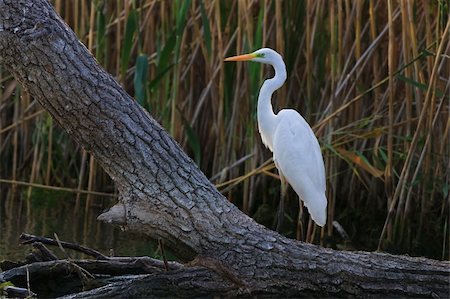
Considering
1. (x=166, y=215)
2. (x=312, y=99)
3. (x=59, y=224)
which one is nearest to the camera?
(x=166, y=215)

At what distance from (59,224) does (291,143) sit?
1.92 meters

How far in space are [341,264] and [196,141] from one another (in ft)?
8.24

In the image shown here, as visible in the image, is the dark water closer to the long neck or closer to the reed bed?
the reed bed

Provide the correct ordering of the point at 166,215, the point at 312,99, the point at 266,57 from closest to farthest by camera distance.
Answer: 1. the point at 166,215
2. the point at 266,57
3. the point at 312,99

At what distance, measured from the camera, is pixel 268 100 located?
16.0 feet

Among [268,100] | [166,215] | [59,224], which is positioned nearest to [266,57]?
[268,100]

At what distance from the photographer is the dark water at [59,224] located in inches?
213

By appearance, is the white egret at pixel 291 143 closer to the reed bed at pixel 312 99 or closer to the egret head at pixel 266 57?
the egret head at pixel 266 57

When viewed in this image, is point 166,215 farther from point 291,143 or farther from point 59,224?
point 59,224

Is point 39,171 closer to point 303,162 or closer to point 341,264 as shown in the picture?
point 303,162

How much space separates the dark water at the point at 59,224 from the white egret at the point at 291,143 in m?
0.93

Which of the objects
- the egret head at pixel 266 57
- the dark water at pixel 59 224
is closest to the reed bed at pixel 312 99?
the dark water at pixel 59 224

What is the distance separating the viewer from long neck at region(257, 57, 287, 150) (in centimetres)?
480

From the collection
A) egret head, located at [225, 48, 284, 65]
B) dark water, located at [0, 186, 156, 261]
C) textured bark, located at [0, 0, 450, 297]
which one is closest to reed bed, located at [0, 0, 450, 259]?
dark water, located at [0, 186, 156, 261]
